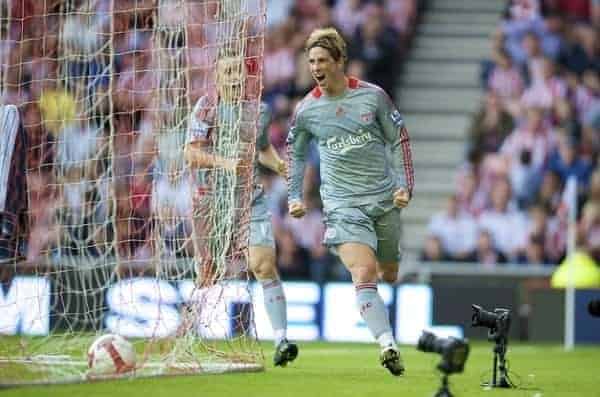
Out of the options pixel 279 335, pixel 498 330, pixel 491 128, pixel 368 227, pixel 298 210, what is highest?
pixel 491 128

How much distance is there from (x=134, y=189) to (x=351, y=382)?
249 inches

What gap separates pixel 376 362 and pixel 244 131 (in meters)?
2.27

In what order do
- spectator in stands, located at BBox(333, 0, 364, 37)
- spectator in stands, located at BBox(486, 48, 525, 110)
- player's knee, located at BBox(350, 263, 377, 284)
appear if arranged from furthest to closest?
spectator in stands, located at BBox(333, 0, 364, 37)
spectator in stands, located at BBox(486, 48, 525, 110)
player's knee, located at BBox(350, 263, 377, 284)

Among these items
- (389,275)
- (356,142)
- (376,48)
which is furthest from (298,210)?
(376,48)

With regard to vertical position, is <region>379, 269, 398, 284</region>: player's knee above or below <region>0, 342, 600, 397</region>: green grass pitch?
above

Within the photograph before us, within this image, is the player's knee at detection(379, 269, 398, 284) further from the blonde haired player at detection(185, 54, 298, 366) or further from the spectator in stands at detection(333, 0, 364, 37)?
the spectator in stands at detection(333, 0, 364, 37)

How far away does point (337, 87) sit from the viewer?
31.6 feet

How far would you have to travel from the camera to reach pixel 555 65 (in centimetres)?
1964

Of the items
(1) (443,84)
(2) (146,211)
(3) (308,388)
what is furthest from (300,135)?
(1) (443,84)

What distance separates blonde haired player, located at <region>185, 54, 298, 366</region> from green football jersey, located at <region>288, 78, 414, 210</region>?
1.51 ft

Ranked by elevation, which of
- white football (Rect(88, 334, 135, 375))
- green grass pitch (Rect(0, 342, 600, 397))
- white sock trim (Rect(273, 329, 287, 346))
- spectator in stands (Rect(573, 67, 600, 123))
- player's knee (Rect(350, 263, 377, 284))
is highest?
spectator in stands (Rect(573, 67, 600, 123))

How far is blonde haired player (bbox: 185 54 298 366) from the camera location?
10.2 metres

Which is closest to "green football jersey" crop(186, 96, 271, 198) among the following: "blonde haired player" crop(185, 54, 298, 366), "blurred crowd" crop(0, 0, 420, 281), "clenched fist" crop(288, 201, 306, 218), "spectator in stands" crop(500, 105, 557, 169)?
"blonde haired player" crop(185, 54, 298, 366)

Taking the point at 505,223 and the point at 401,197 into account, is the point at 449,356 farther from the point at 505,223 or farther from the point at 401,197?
the point at 505,223
